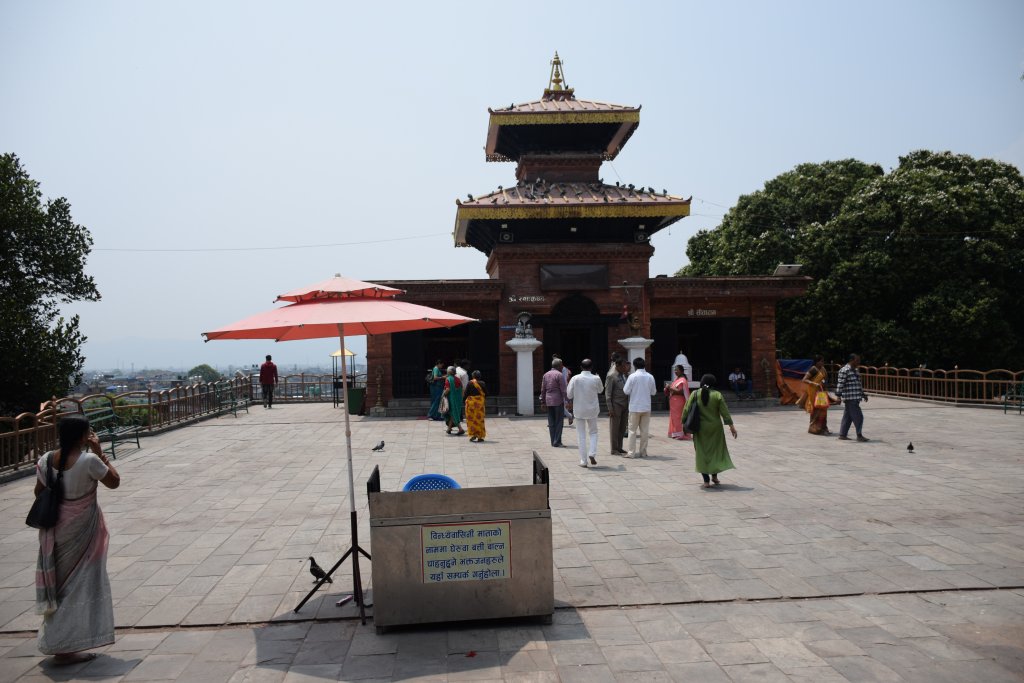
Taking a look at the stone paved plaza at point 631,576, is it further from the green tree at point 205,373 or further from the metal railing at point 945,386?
the green tree at point 205,373

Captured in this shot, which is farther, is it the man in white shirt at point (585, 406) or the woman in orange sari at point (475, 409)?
the woman in orange sari at point (475, 409)

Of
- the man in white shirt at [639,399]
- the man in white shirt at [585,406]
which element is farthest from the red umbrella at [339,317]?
the man in white shirt at [639,399]

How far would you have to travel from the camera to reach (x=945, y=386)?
836 inches

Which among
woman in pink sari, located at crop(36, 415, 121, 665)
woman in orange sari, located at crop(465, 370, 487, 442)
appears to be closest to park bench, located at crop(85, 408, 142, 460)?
woman in orange sari, located at crop(465, 370, 487, 442)

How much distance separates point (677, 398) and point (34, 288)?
2314 cm

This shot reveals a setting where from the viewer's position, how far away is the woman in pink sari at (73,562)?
474cm

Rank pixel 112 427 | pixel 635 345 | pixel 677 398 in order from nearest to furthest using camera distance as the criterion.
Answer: pixel 112 427 → pixel 677 398 → pixel 635 345

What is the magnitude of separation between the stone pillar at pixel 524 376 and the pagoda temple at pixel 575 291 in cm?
91

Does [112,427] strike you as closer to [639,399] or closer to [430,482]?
[639,399]

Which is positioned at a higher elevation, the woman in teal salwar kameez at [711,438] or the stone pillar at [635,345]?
the stone pillar at [635,345]

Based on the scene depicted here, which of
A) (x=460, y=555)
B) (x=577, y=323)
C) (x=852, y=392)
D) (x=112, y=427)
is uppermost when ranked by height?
(x=577, y=323)

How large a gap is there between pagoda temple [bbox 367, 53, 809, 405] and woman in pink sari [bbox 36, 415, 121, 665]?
638 inches

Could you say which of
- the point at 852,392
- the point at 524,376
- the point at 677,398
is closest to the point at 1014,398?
the point at 852,392

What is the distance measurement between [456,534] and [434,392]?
14.4 metres
